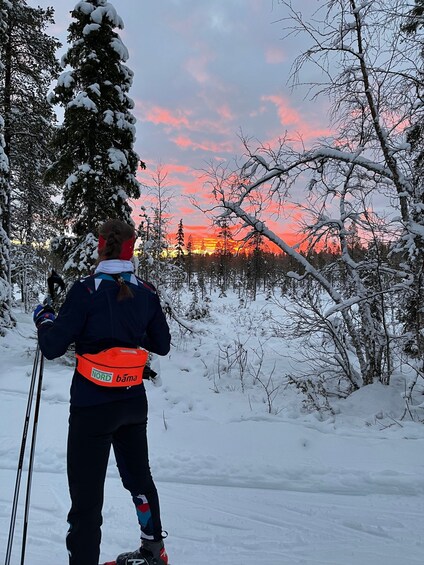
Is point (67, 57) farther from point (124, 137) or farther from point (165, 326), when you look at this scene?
point (165, 326)

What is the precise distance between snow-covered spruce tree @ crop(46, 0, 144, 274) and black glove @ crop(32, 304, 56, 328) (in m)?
6.73

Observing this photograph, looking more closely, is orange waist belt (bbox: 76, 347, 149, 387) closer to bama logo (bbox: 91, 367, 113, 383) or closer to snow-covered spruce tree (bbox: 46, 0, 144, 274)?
bama logo (bbox: 91, 367, 113, 383)

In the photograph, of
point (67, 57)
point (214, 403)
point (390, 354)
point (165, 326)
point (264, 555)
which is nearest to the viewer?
point (165, 326)

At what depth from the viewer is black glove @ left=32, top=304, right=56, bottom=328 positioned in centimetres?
236

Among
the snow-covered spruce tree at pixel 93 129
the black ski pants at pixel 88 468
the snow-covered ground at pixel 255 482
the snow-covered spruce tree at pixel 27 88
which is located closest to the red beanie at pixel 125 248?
the black ski pants at pixel 88 468

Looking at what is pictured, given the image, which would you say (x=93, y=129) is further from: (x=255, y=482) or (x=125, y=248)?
(x=255, y=482)

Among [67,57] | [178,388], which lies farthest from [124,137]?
[178,388]

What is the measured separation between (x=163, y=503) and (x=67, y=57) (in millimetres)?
10127

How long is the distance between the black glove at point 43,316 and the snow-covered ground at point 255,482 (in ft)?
6.38

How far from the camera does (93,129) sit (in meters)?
9.30

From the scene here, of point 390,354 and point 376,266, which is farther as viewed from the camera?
point 390,354

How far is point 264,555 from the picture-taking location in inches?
116

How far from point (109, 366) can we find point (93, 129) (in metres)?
8.67

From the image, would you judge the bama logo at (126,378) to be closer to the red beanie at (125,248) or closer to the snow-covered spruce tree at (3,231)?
the red beanie at (125,248)
